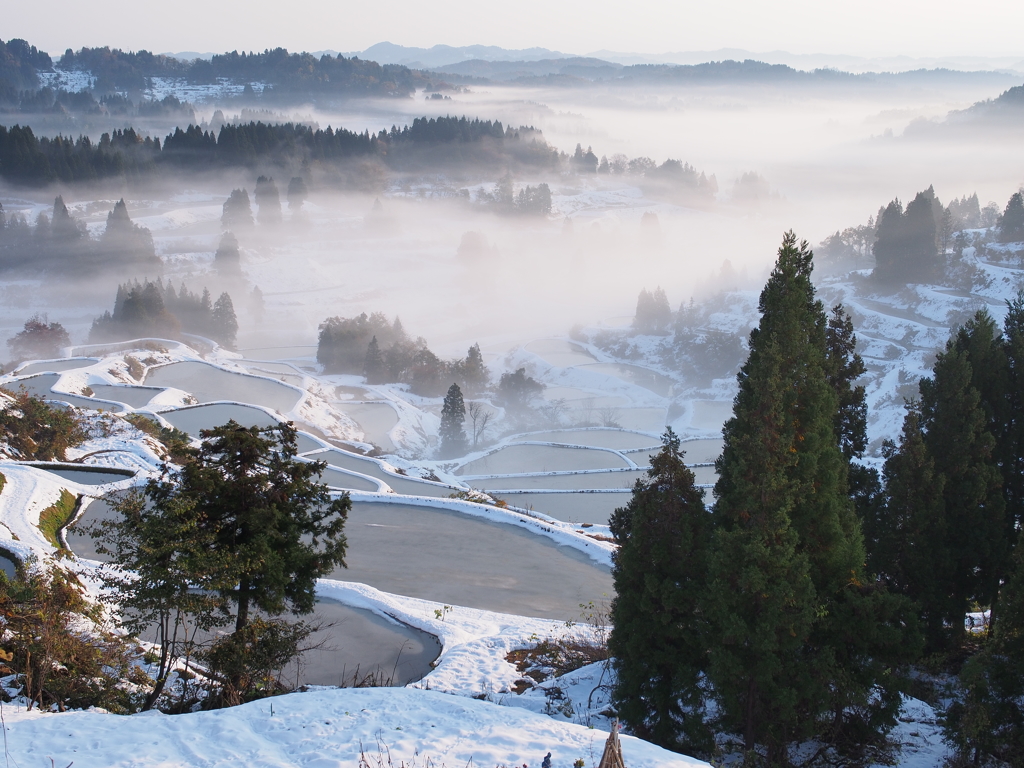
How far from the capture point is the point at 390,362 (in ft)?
223

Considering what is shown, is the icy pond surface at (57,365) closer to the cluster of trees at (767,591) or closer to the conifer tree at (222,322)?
the conifer tree at (222,322)

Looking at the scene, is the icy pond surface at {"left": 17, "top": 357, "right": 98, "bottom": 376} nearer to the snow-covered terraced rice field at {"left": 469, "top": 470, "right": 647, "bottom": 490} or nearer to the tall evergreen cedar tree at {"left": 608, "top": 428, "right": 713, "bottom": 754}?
the snow-covered terraced rice field at {"left": 469, "top": 470, "right": 647, "bottom": 490}

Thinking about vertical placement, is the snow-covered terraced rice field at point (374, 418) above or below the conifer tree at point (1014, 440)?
below

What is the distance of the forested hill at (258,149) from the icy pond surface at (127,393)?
76744 millimetres

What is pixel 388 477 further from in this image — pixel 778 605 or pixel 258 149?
pixel 258 149

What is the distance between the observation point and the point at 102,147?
10619cm

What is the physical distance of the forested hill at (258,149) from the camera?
97.2 meters

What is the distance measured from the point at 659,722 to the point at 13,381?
33339mm

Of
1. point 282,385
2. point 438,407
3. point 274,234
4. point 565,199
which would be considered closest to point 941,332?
point 438,407

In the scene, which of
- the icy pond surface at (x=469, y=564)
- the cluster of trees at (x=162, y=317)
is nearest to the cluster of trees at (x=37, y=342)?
the cluster of trees at (x=162, y=317)

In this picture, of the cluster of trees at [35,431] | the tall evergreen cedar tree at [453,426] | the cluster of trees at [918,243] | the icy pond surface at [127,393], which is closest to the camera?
the cluster of trees at [35,431]

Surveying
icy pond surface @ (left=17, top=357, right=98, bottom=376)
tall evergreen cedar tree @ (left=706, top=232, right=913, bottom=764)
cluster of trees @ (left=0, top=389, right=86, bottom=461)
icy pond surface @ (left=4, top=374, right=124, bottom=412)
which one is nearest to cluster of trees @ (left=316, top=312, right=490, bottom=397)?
icy pond surface @ (left=17, top=357, right=98, bottom=376)

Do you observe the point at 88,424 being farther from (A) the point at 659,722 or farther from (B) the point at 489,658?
(A) the point at 659,722

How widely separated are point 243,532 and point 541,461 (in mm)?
37246
